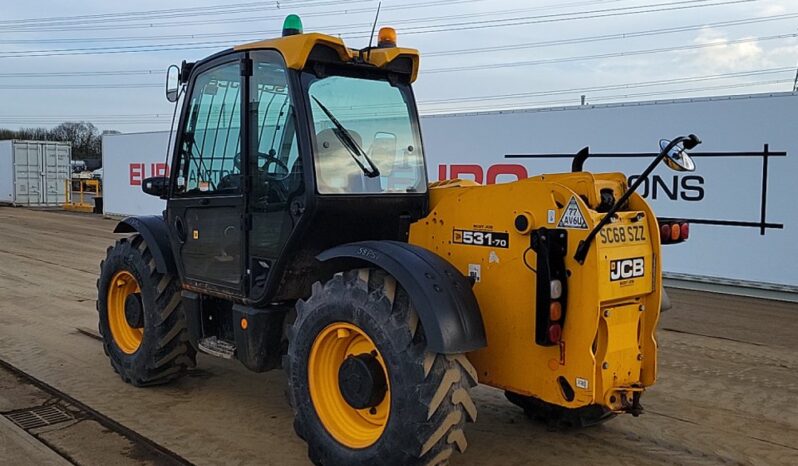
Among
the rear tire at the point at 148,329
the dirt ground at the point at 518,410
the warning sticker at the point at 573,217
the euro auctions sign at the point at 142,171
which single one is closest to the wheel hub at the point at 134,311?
the rear tire at the point at 148,329

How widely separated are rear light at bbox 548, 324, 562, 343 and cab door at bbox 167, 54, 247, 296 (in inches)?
80.4

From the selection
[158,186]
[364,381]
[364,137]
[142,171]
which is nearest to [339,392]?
[364,381]

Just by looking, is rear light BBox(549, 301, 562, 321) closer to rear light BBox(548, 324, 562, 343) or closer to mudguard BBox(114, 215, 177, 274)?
rear light BBox(548, 324, 562, 343)

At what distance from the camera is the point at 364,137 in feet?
14.4

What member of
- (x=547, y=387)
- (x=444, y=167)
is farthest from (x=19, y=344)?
(x=444, y=167)

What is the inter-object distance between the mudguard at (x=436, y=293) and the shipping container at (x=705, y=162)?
8.22m

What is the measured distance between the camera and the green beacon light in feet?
14.6

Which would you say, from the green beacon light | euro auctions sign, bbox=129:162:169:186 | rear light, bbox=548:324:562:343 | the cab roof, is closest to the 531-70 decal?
rear light, bbox=548:324:562:343

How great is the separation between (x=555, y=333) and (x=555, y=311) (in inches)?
4.3

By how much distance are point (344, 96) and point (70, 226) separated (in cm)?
1851

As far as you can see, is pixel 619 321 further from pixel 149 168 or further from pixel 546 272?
pixel 149 168

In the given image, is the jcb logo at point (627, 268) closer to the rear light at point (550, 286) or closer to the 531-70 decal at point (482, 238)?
the rear light at point (550, 286)

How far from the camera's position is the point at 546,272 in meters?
3.42

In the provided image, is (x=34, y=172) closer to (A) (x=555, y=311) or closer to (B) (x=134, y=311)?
(B) (x=134, y=311)
